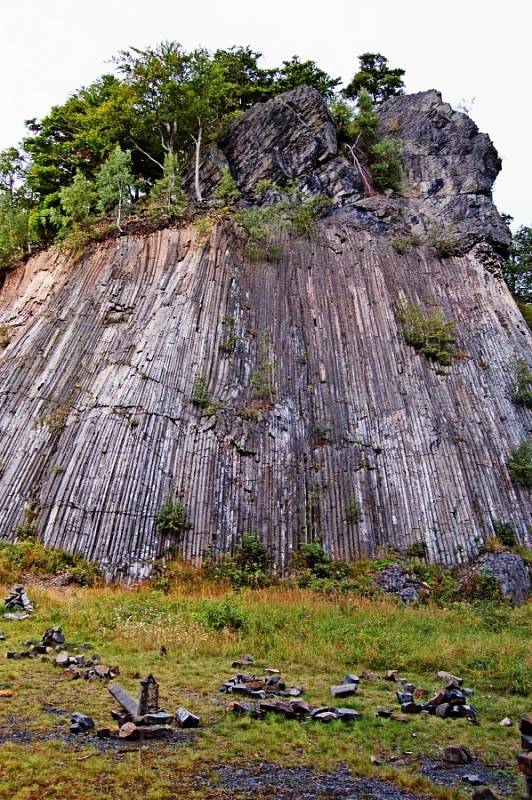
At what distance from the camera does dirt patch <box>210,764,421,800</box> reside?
5219mm

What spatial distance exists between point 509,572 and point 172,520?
9.06 metres

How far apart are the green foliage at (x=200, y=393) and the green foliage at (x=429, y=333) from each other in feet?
26.2

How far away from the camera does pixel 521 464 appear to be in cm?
1920

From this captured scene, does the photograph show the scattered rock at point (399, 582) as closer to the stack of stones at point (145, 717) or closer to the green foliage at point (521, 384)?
the green foliage at point (521, 384)

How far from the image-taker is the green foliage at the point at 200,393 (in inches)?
737

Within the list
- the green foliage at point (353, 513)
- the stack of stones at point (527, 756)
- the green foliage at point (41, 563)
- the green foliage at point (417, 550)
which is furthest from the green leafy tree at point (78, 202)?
the stack of stones at point (527, 756)

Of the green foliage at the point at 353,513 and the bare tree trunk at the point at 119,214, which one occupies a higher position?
the bare tree trunk at the point at 119,214

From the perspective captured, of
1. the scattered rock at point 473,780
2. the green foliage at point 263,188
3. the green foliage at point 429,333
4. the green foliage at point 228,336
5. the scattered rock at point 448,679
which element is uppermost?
the green foliage at point 263,188

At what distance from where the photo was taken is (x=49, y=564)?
14.7 m

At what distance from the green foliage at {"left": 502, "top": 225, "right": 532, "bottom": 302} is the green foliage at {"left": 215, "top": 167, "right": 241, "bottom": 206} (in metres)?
17.8

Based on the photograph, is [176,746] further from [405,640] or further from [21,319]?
[21,319]

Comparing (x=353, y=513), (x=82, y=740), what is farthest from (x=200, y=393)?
(x=82, y=740)

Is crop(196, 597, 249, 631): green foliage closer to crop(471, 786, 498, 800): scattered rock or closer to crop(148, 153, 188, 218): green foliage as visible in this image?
crop(471, 786, 498, 800): scattered rock

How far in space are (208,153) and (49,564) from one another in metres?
21.1
